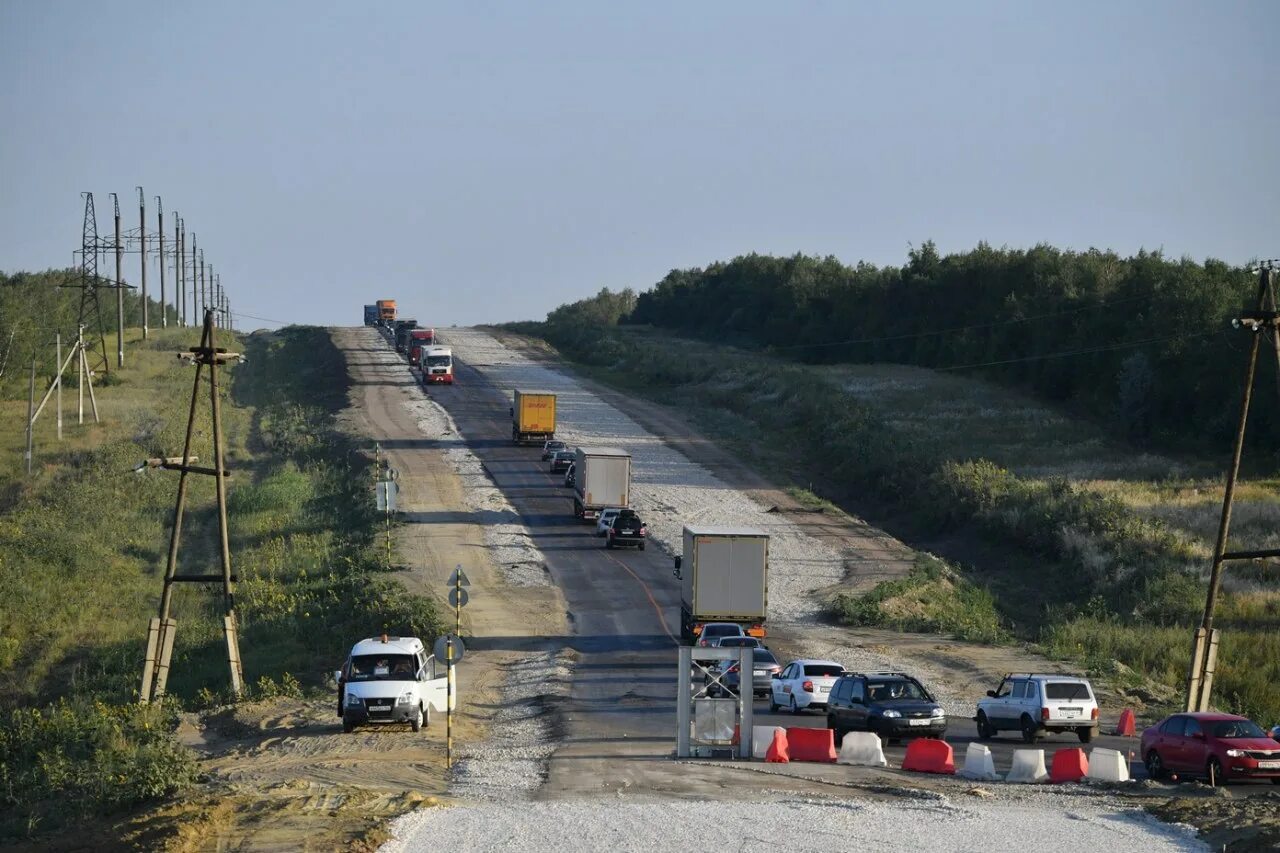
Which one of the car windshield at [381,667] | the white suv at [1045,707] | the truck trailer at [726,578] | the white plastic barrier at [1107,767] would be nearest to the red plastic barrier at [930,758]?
the white plastic barrier at [1107,767]

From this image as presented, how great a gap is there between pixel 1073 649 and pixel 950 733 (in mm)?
14165

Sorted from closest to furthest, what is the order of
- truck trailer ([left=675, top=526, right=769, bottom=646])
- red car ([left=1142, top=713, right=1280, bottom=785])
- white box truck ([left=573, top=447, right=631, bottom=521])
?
red car ([left=1142, top=713, right=1280, bottom=785]), truck trailer ([left=675, top=526, right=769, bottom=646]), white box truck ([left=573, top=447, right=631, bottom=521])

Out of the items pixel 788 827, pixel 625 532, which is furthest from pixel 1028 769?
pixel 625 532

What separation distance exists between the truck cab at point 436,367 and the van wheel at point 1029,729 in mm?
81457

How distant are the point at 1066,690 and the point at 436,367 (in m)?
82.0

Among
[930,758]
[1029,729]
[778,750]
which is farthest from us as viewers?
[1029,729]

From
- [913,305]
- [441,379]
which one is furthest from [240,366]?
[913,305]

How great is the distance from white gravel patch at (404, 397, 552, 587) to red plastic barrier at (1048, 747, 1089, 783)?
30255 mm

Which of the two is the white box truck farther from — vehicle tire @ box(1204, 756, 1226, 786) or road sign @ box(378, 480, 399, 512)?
vehicle tire @ box(1204, 756, 1226, 786)

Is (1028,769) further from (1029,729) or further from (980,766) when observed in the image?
(1029,729)

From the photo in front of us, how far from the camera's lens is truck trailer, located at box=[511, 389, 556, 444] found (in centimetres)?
8544

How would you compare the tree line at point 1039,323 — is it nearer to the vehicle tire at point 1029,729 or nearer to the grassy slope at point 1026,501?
the grassy slope at point 1026,501

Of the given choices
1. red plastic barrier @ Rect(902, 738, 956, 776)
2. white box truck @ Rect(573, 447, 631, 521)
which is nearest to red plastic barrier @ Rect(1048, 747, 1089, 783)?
red plastic barrier @ Rect(902, 738, 956, 776)

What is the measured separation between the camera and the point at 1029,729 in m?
32.6
